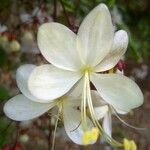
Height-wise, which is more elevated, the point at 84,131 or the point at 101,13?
the point at 101,13

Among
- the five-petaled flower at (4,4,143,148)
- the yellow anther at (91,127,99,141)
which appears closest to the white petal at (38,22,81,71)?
the five-petaled flower at (4,4,143,148)

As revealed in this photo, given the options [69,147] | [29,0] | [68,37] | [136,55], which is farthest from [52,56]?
[69,147]

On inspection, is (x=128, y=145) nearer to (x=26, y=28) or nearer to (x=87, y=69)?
(x=87, y=69)

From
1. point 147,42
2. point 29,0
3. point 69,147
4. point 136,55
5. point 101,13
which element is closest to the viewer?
point 101,13

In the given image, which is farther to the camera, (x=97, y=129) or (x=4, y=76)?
(x=4, y=76)

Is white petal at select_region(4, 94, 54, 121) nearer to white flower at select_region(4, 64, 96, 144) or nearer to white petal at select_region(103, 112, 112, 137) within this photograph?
white flower at select_region(4, 64, 96, 144)

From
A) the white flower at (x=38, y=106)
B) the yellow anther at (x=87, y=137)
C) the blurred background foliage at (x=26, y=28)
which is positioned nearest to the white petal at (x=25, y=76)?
the white flower at (x=38, y=106)

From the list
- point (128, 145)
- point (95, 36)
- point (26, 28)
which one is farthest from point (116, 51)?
point (26, 28)

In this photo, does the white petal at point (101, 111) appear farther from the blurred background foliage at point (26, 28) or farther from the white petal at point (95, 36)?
the blurred background foliage at point (26, 28)

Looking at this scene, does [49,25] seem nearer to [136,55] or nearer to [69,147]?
[136,55]
